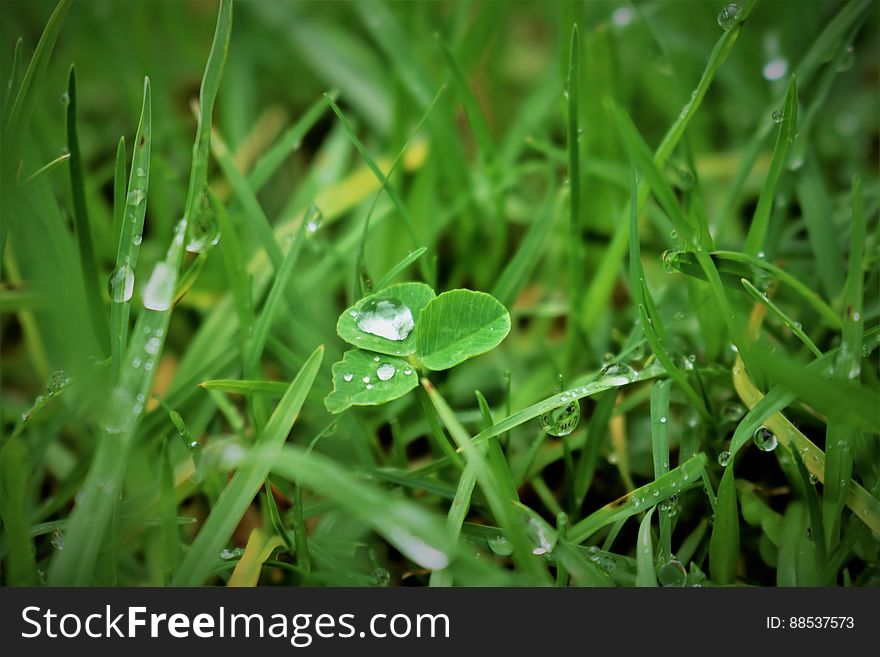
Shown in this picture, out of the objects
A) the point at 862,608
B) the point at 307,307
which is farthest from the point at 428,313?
the point at 862,608

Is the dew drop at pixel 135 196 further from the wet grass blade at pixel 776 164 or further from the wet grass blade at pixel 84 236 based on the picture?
the wet grass blade at pixel 776 164

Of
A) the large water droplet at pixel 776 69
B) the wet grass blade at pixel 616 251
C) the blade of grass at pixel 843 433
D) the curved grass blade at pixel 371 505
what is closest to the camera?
the curved grass blade at pixel 371 505

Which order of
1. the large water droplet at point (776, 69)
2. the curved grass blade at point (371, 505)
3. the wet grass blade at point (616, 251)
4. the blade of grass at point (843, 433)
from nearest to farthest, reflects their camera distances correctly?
the curved grass blade at point (371, 505), the blade of grass at point (843, 433), the wet grass blade at point (616, 251), the large water droplet at point (776, 69)

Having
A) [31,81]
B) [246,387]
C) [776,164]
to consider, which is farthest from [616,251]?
[31,81]

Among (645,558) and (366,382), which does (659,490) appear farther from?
(366,382)

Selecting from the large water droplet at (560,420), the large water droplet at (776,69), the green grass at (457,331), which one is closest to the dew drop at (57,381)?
the green grass at (457,331)

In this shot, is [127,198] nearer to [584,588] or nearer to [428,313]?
[428,313]
